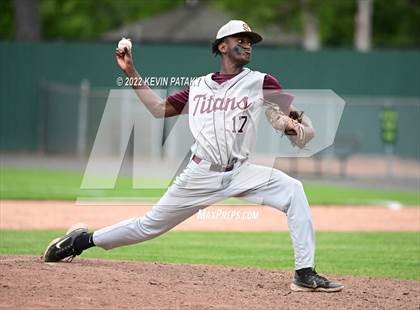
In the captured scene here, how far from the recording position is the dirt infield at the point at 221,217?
557 inches

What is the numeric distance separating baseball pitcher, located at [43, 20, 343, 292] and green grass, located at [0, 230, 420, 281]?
7.07 feet

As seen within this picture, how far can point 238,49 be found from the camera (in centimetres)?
827

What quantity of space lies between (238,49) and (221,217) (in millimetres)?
7180

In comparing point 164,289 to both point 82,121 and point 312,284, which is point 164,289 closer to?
point 312,284

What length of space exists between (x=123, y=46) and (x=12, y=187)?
37.6 feet

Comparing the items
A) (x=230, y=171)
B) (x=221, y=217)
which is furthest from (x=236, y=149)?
(x=221, y=217)

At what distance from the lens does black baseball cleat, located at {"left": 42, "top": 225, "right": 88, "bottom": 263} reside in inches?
348

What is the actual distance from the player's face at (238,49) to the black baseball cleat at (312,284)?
1.95 meters

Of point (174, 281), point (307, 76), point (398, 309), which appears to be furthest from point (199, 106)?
point (307, 76)

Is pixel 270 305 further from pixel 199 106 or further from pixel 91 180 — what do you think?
pixel 91 180

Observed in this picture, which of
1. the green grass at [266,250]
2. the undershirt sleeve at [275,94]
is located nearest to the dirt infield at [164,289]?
the green grass at [266,250]

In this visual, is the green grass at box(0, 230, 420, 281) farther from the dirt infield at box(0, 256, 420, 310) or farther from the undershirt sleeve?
the undershirt sleeve

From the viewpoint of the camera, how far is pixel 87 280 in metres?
8.16

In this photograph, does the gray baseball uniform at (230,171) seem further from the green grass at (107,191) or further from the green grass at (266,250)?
the green grass at (107,191)
